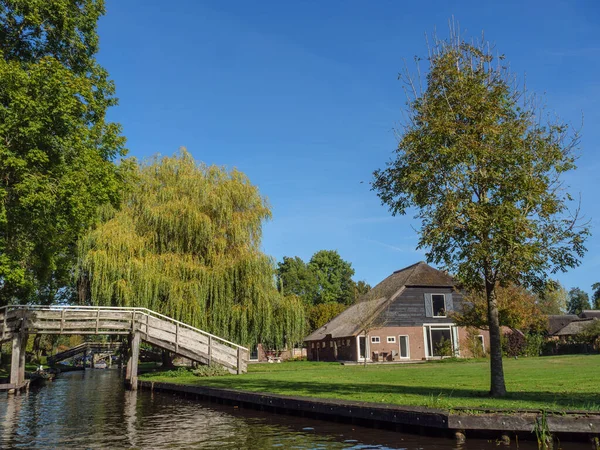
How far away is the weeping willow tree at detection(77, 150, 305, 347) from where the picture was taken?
1029 inches

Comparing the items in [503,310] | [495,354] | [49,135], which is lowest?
[495,354]

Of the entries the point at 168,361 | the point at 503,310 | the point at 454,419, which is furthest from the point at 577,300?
the point at 454,419

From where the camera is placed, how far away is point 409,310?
4075 cm

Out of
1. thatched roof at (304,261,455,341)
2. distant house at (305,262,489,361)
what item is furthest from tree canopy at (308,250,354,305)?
distant house at (305,262,489,361)

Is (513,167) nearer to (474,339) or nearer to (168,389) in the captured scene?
(168,389)

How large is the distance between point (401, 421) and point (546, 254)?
5.37 meters

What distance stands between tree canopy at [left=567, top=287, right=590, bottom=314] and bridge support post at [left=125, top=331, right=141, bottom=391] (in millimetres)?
117687

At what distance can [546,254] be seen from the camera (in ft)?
40.7

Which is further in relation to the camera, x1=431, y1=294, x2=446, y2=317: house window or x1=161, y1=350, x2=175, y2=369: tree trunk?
x1=431, y1=294, x2=446, y2=317: house window

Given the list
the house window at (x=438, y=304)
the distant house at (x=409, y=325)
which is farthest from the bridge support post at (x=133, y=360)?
the house window at (x=438, y=304)

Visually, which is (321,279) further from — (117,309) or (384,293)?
(117,309)

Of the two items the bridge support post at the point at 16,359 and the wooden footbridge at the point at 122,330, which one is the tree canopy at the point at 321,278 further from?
the bridge support post at the point at 16,359

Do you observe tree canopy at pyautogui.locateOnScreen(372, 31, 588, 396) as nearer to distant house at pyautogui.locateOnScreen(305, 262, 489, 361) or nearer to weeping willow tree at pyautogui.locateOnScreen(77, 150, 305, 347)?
weeping willow tree at pyautogui.locateOnScreen(77, 150, 305, 347)

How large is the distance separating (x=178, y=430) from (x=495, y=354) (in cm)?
724
